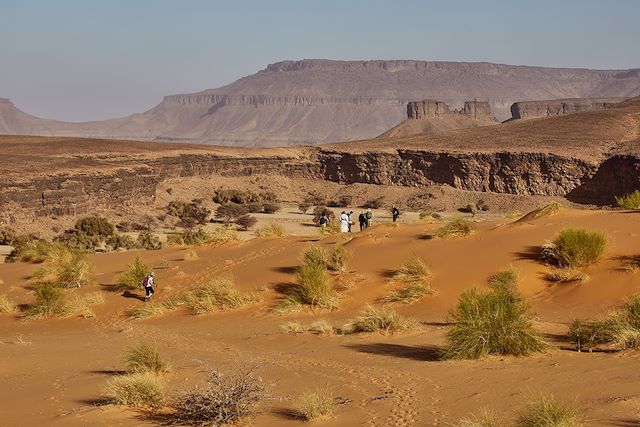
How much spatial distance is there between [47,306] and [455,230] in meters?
10.1

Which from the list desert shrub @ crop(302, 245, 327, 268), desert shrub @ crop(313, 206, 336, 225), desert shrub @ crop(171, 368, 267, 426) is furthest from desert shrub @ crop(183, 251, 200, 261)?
desert shrub @ crop(313, 206, 336, 225)

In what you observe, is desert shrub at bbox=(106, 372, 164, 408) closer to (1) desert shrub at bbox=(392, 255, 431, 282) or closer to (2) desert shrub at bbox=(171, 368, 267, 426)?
(2) desert shrub at bbox=(171, 368, 267, 426)

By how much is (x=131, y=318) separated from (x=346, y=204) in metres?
41.8

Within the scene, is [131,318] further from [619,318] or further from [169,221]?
[169,221]

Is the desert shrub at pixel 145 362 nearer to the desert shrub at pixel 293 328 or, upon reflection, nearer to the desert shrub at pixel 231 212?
the desert shrub at pixel 293 328

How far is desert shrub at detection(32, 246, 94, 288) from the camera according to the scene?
76.6ft

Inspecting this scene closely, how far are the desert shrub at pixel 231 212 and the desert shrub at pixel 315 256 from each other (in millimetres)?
29708

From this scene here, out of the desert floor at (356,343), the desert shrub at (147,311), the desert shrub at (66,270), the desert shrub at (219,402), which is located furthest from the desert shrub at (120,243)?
the desert shrub at (219,402)

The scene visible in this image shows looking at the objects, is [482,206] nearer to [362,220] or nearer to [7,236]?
[362,220]

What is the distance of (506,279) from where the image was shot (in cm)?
1773

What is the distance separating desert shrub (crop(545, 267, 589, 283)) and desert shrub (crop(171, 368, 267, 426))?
9.87 meters

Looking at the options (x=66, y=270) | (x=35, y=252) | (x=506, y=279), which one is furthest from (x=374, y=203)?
(x=506, y=279)

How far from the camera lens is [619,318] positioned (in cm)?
1270

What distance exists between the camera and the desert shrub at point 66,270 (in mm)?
23344
